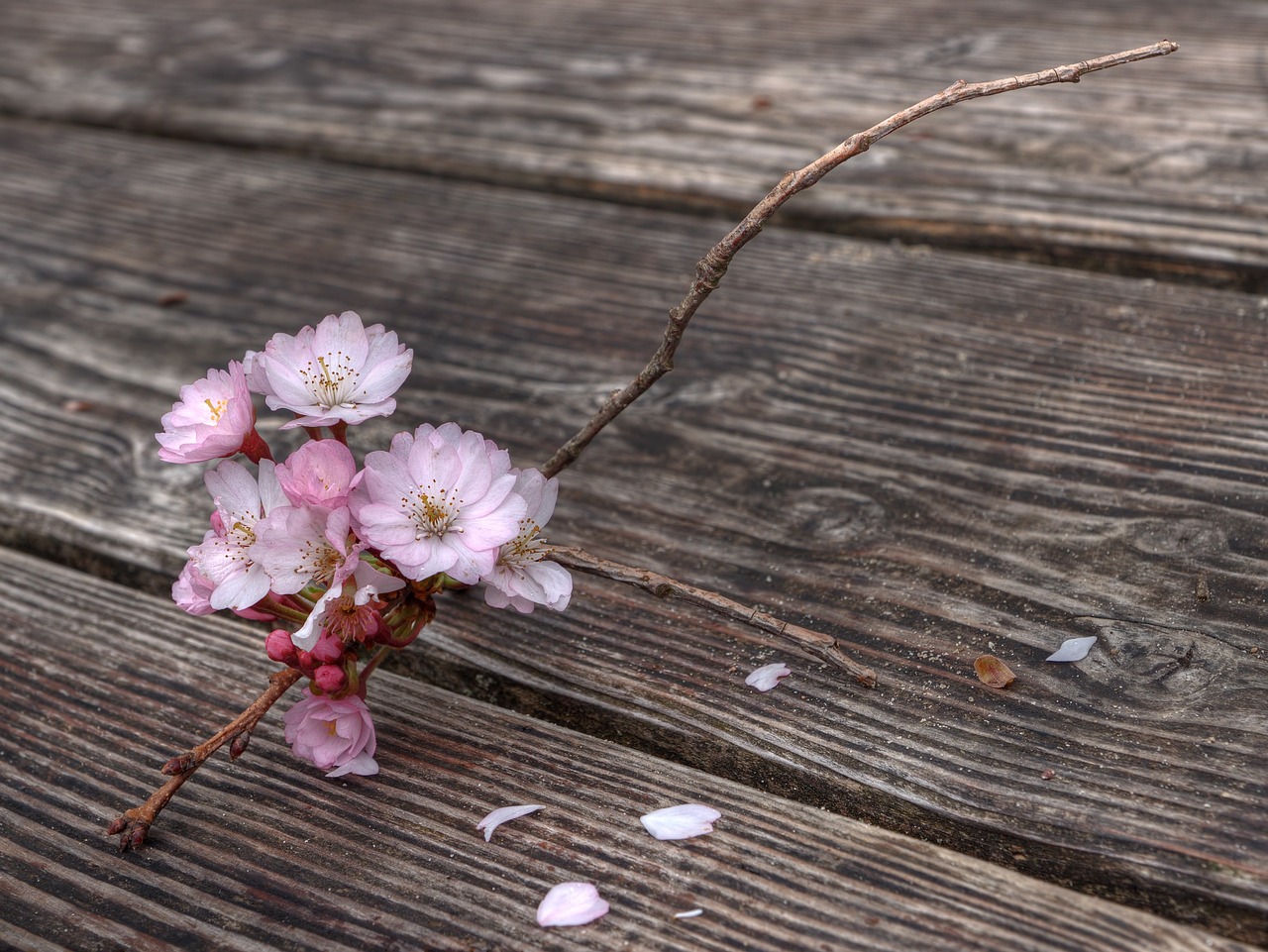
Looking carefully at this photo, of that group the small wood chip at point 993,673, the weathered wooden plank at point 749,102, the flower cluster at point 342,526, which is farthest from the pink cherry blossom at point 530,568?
the weathered wooden plank at point 749,102

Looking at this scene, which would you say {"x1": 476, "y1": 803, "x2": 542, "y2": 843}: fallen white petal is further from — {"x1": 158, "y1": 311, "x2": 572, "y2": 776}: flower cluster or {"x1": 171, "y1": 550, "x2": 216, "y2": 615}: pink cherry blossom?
{"x1": 171, "y1": 550, "x2": 216, "y2": 615}: pink cherry blossom

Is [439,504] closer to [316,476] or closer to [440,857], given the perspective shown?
[316,476]

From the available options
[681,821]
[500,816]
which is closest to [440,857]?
[500,816]

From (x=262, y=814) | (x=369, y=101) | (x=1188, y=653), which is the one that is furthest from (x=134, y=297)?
(x=1188, y=653)

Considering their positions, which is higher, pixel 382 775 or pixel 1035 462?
pixel 1035 462

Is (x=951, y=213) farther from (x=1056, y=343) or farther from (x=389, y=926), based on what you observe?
(x=389, y=926)

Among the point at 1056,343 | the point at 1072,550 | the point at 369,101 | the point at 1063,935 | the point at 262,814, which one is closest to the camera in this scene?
the point at 1063,935

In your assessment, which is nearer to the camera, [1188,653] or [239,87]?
[1188,653]

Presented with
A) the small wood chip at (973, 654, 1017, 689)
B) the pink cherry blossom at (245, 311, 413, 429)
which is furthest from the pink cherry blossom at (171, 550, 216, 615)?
the small wood chip at (973, 654, 1017, 689)
